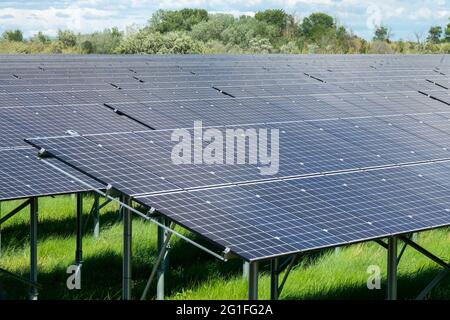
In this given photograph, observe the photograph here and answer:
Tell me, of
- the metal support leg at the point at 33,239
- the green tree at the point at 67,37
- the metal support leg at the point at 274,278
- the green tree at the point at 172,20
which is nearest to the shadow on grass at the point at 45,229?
the metal support leg at the point at 33,239

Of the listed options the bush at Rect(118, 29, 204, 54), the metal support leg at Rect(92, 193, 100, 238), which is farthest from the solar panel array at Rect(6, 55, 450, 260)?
the bush at Rect(118, 29, 204, 54)

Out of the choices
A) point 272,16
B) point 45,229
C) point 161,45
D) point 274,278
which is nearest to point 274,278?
point 274,278

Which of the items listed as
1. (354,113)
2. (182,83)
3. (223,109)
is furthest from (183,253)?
(182,83)

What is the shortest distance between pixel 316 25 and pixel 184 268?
72.3m

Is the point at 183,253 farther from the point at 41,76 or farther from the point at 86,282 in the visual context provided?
the point at 41,76

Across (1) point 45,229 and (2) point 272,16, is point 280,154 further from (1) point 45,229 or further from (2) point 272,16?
(2) point 272,16

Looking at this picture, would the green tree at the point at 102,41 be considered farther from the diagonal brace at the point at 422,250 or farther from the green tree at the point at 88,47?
the diagonal brace at the point at 422,250

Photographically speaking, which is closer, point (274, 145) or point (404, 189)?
point (404, 189)

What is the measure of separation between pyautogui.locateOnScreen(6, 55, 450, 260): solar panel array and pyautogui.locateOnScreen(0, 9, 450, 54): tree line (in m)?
27.8

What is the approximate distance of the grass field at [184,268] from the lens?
41.1 feet

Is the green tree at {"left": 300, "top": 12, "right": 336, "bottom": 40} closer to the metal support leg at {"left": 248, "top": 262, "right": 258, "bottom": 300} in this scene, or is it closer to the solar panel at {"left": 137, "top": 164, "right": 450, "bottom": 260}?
the solar panel at {"left": 137, "top": 164, "right": 450, "bottom": 260}

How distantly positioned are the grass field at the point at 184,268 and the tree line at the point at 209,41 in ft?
102
